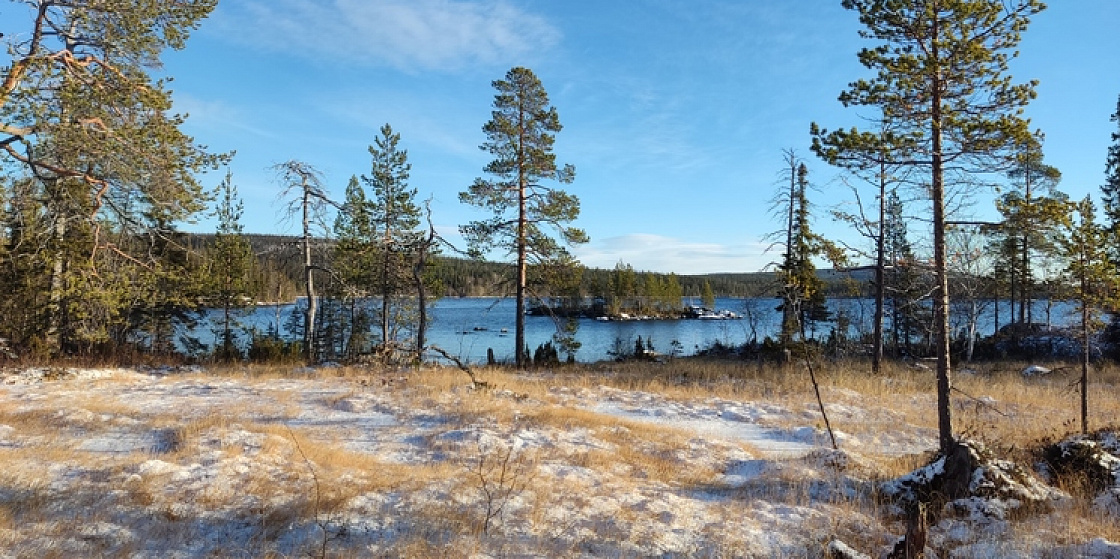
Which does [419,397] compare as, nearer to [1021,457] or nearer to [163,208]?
[163,208]

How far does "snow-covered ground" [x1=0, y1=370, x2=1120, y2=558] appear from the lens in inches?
189

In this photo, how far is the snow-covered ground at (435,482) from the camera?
15.8 feet

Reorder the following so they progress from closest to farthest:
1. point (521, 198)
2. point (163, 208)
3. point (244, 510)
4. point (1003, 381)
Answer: point (244, 510) → point (163, 208) → point (1003, 381) → point (521, 198)

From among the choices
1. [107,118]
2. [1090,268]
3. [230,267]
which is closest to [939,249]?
[1090,268]

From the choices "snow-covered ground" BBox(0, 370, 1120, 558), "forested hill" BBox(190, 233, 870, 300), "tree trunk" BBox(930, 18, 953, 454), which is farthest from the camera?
"forested hill" BBox(190, 233, 870, 300)

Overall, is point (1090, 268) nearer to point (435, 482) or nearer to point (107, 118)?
point (435, 482)

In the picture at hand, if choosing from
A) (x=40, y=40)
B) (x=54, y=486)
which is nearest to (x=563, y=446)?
(x=54, y=486)

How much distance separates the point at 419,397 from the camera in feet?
41.0

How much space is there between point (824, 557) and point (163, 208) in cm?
1161

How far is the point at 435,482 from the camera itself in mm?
6480

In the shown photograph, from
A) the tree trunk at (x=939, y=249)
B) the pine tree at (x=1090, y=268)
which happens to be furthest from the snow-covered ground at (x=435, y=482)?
the pine tree at (x=1090, y=268)

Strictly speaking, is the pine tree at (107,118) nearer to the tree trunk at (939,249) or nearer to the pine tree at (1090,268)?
the tree trunk at (939,249)

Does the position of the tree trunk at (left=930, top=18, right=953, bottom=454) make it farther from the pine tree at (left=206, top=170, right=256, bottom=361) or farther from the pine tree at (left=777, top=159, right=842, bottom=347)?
the pine tree at (left=206, top=170, right=256, bottom=361)

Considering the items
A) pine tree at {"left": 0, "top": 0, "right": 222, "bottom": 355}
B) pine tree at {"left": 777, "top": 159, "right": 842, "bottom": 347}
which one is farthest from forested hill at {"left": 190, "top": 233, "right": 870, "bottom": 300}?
pine tree at {"left": 0, "top": 0, "right": 222, "bottom": 355}
